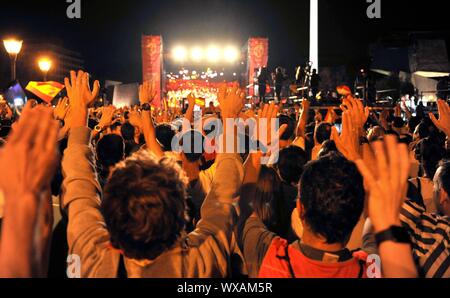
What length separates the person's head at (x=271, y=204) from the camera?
9.98 feet

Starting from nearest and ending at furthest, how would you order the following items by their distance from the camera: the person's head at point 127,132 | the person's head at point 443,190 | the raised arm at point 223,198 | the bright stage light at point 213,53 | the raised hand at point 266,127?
the raised arm at point 223,198 → the person's head at point 443,190 → the raised hand at point 266,127 → the person's head at point 127,132 → the bright stage light at point 213,53

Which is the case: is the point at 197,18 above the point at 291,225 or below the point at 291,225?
above

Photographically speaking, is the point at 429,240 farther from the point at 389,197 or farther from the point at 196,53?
the point at 196,53

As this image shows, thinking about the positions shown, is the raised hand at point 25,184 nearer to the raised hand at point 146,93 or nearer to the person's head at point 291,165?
the person's head at point 291,165

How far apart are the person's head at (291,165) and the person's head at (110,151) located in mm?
1172

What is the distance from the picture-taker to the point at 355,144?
3.15 m

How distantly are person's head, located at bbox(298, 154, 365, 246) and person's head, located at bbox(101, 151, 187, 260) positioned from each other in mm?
507

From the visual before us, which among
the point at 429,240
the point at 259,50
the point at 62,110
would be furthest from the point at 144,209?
the point at 259,50

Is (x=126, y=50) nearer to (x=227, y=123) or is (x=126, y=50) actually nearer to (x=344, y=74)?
(x=344, y=74)

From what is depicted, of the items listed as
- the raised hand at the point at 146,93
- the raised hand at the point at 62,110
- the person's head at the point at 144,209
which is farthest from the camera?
the raised hand at the point at 146,93

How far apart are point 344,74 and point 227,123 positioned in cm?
2530

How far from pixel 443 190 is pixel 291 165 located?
1.05 meters

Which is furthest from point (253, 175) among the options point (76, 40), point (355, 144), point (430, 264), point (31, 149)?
point (76, 40)

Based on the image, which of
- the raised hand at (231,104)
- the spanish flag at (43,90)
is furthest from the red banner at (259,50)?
the raised hand at (231,104)
